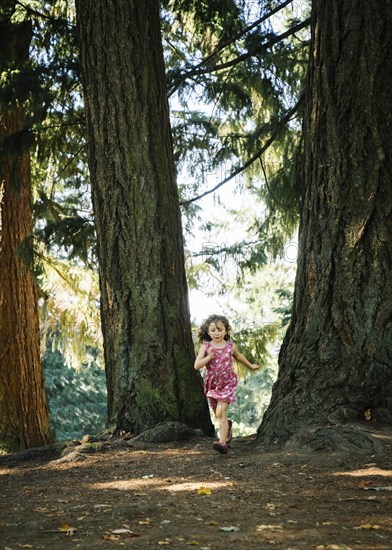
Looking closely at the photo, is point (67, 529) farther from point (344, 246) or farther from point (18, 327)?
point (18, 327)

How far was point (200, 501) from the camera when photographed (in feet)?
12.9

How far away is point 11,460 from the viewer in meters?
6.30

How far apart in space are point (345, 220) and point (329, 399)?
133cm

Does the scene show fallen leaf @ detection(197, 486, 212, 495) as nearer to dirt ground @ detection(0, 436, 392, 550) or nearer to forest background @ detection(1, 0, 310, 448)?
dirt ground @ detection(0, 436, 392, 550)

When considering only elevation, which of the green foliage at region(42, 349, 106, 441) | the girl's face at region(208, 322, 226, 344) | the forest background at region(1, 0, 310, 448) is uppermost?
the forest background at region(1, 0, 310, 448)

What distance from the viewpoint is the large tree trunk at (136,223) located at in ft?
21.2

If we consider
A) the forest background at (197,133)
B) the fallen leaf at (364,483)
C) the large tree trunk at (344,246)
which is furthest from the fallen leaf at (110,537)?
the forest background at (197,133)

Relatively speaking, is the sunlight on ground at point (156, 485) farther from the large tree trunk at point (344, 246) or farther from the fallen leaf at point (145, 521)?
the large tree trunk at point (344, 246)

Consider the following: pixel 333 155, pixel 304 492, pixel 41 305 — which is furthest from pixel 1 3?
pixel 304 492

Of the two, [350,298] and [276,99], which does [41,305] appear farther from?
[350,298]

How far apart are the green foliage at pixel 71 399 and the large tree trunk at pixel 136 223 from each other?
21835mm

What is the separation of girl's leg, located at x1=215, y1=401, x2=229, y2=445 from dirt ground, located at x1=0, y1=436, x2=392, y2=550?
0.15 meters

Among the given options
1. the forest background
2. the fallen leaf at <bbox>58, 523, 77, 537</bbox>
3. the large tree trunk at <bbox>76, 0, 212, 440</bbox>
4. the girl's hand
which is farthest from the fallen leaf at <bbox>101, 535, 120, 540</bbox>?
the forest background

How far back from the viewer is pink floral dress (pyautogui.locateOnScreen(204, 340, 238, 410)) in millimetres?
6027
